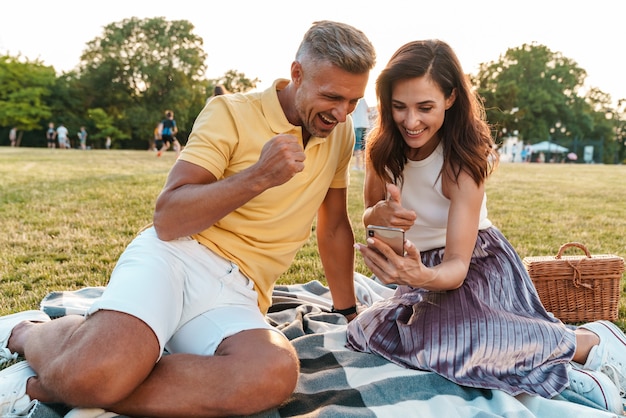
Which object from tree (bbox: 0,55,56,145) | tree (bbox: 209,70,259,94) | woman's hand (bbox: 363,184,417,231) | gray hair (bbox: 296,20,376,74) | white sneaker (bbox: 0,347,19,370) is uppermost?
tree (bbox: 209,70,259,94)

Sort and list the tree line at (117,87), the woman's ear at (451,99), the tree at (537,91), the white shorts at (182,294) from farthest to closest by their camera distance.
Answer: the tree at (537,91) < the tree line at (117,87) < the woman's ear at (451,99) < the white shorts at (182,294)

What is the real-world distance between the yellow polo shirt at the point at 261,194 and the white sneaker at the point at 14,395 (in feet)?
3.14

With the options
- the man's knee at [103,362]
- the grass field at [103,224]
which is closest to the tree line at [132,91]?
the grass field at [103,224]

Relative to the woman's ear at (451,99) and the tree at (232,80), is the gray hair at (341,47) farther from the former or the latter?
the tree at (232,80)

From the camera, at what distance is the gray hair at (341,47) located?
2.65 meters

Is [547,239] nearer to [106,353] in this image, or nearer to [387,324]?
[387,324]

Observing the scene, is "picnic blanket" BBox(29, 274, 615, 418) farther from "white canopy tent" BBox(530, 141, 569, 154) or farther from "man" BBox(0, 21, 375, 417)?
"white canopy tent" BBox(530, 141, 569, 154)

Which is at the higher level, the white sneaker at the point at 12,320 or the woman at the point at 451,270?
the woman at the point at 451,270

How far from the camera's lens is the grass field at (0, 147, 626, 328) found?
4485 mm

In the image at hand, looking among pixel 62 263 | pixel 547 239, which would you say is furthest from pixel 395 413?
pixel 547 239

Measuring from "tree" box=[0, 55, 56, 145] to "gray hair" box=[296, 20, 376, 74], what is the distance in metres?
46.6

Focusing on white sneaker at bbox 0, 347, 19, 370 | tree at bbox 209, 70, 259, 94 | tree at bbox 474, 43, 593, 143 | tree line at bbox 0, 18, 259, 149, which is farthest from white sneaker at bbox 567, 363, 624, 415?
tree at bbox 474, 43, 593, 143

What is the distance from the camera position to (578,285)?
365 centimetres

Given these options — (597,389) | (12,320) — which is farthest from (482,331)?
(12,320)
